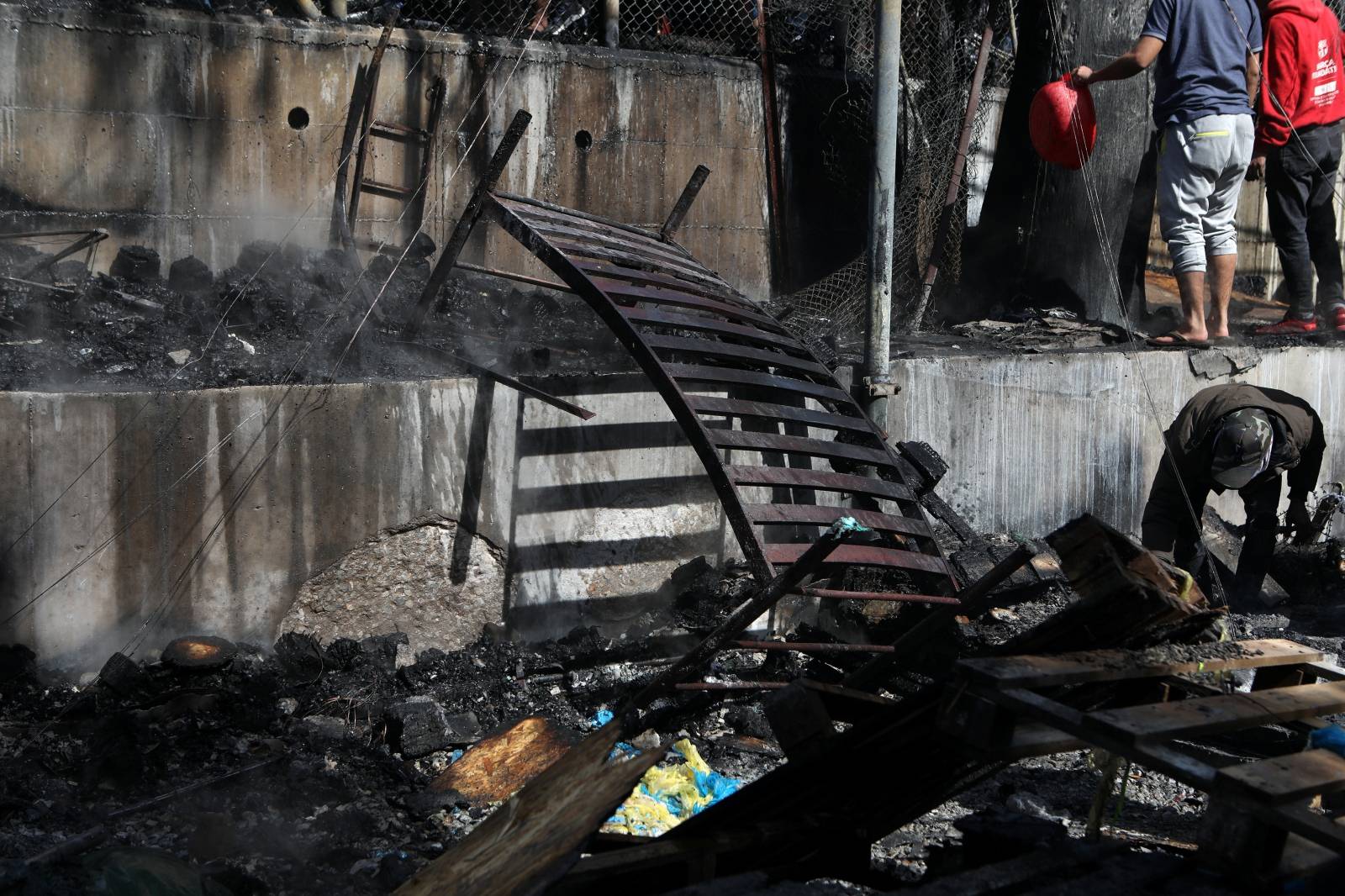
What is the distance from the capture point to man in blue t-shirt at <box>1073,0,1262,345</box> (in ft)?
24.0

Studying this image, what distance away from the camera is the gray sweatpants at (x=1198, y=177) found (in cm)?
736

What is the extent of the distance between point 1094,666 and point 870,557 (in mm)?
2365

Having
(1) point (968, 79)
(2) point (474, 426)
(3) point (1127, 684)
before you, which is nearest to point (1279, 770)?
(3) point (1127, 684)

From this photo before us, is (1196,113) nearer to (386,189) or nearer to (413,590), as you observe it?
(386,189)

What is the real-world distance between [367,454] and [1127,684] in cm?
389

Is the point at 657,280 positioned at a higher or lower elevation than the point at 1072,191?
lower

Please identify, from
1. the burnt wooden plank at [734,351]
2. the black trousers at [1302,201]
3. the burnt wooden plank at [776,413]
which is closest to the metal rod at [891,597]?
the burnt wooden plank at [776,413]

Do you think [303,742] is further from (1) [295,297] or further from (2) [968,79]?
(2) [968,79]

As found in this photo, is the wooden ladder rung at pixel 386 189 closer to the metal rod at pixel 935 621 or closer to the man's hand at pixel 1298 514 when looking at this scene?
the metal rod at pixel 935 621

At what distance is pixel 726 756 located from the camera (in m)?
5.16

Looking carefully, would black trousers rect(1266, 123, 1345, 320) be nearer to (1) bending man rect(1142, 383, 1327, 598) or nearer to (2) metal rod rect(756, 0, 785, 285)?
(1) bending man rect(1142, 383, 1327, 598)

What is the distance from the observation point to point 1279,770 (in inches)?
92.4

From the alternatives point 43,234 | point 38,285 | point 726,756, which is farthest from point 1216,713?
point 43,234

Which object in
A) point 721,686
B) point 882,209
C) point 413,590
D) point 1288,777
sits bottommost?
point 721,686
